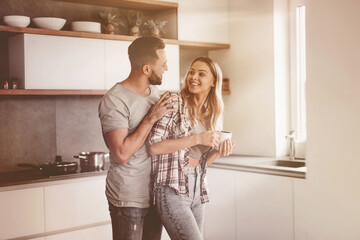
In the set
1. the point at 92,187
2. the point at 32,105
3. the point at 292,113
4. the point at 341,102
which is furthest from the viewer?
the point at 292,113

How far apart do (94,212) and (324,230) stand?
1533mm

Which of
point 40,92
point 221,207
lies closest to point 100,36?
point 40,92

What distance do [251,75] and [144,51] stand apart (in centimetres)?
224

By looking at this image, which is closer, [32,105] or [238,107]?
[32,105]

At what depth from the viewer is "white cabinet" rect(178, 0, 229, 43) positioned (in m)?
3.79

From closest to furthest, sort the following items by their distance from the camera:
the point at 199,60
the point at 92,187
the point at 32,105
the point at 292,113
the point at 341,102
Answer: the point at 199,60 < the point at 341,102 < the point at 92,187 < the point at 32,105 < the point at 292,113

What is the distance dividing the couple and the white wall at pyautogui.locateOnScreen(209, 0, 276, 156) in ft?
6.55

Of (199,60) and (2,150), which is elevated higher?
(199,60)

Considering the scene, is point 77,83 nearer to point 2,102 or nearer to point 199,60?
point 2,102

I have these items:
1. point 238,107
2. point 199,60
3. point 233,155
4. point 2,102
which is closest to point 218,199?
point 233,155

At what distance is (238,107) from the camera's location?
4.06m

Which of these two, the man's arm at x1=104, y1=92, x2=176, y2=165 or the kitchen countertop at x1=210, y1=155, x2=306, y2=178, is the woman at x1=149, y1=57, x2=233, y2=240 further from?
the kitchen countertop at x1=210, y1=155, x2=306, y2=178

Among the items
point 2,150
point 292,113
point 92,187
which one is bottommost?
point 92,187

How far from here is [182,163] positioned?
1937 mm
